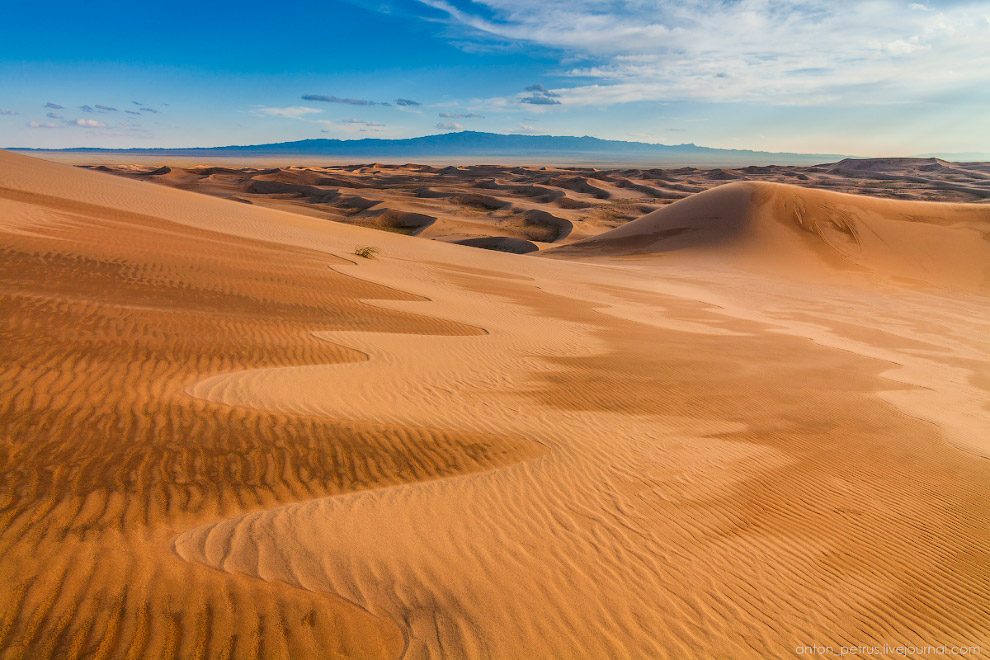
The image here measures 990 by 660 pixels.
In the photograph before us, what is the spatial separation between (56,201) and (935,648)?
938 inches

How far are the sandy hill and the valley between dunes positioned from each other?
643 inches

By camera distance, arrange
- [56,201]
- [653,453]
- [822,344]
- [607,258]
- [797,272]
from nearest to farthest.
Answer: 1. [653,453]
2. [822,344]
3. [56,201]
4. [797,272]
5. [607,258]

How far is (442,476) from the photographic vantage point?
564cm

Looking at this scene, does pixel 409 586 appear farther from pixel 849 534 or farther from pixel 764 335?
pixel 764 335

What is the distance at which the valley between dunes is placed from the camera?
11.7 feet

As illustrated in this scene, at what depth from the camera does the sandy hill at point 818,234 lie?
2756 centimetres

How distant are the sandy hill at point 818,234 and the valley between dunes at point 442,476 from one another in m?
16.3

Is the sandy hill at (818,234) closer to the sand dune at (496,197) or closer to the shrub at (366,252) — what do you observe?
the sand dune at (496,197)

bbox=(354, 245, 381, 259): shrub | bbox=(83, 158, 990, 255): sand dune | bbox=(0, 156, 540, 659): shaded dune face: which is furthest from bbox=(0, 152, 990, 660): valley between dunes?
bbox=(83, 158, 990, 255): sand dune

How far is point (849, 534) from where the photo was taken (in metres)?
5.21

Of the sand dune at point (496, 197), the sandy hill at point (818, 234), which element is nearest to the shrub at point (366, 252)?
the sandy hill at point (818, 234)

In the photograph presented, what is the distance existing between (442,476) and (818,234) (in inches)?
1195

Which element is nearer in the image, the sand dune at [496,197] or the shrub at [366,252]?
the shrub at [366,252]

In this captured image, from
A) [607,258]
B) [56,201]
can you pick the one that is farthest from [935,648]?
[607,258]
